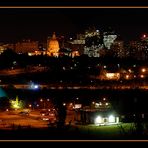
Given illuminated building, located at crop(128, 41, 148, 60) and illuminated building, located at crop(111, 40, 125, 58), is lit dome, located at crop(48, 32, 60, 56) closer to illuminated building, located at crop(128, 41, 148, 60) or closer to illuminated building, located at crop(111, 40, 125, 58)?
illuminated building, located at crop(111, 40, 125, 58)

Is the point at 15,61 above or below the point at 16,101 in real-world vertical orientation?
above

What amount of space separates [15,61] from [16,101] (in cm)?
889

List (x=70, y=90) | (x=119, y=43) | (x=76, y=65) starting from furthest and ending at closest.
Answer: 1. (x=119, y=43)
2. (x=76, y=65)
3. (x=70, y=90)

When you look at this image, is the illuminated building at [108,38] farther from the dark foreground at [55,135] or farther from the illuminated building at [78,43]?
the dark foreground at [55,135]

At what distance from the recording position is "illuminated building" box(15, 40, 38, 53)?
90.9ft

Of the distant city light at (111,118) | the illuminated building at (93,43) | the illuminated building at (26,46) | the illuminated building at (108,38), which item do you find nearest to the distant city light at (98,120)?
the distant city light at (111,118)

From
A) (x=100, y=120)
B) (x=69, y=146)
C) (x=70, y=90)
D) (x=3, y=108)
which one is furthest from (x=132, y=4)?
(x=70, y=90)

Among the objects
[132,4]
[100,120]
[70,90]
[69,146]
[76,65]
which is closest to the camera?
[132,4]

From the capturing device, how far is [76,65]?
16.1 meters

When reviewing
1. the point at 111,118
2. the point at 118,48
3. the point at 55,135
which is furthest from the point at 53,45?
the point at 55,135

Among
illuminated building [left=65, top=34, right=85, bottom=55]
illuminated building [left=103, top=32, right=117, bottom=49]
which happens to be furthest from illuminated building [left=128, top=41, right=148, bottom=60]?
illuminated building [left=65, top=34, right=85, bottom=55]

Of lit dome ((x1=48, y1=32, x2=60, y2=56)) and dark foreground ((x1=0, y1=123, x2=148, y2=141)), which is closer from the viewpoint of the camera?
dark foreground ((x1=0, y1=123, x2=148, y2=141))

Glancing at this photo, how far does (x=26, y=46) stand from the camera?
29766mm

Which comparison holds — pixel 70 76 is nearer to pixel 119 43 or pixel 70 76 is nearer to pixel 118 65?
pixel 118 65
